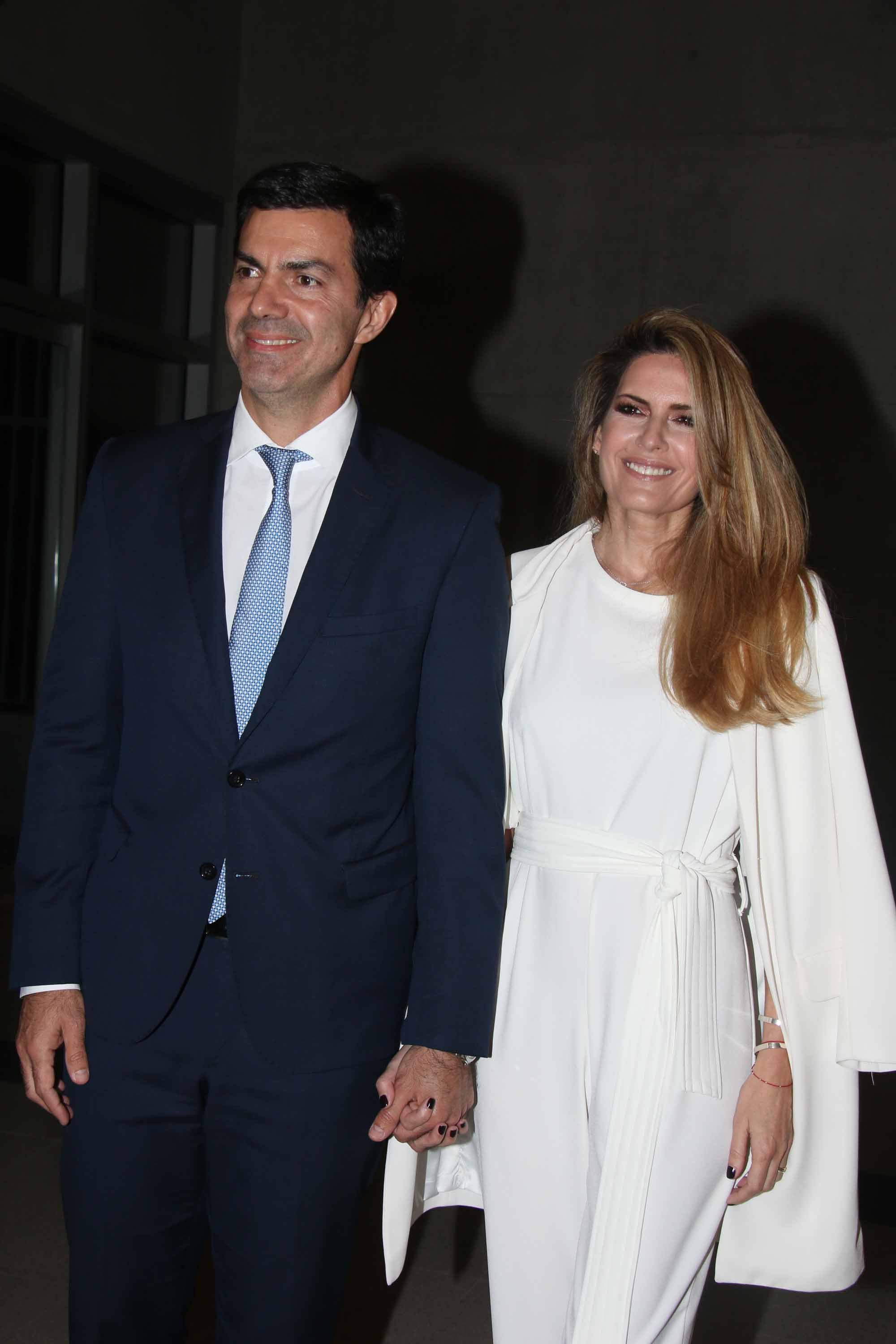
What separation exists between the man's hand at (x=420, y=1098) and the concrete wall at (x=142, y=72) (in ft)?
15.5

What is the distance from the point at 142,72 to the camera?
604cm

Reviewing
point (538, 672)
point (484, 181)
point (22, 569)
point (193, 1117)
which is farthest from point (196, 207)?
point (193, 1117)

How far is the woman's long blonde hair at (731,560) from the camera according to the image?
6.12 feet

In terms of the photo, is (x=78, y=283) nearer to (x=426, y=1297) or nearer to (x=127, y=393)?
(x=127, y=393)

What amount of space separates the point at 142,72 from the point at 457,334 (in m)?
1.93

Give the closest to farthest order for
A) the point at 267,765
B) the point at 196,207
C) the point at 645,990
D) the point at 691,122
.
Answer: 1. the point at 267,765
2. the point at 645,990
3. the point at 691,122
4. the point at 196,207

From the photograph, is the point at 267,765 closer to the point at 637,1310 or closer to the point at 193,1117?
the point at 193,1117

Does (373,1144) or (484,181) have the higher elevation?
(484,181)

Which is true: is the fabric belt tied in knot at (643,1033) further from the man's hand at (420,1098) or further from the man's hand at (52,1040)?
the man's hand at (52,1040)

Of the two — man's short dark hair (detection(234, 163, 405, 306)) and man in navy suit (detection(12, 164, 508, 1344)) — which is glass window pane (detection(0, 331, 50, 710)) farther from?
man in navy suit (detection(12, 164, 508, 1344))

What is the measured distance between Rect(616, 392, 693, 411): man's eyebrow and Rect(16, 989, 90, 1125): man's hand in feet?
4.03

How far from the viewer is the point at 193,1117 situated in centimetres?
172

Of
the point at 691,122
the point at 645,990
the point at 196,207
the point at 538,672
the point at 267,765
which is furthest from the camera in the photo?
the point at 196,207

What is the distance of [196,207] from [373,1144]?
5969 millimetres
